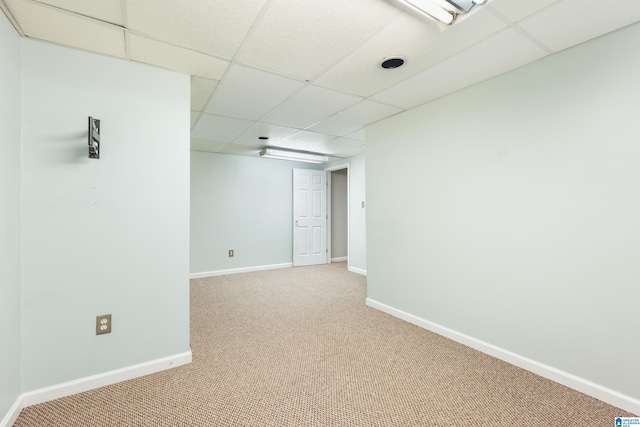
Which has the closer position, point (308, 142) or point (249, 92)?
point (249, 92)

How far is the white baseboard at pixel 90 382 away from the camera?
5.50 ft

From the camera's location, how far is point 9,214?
5.26 ft

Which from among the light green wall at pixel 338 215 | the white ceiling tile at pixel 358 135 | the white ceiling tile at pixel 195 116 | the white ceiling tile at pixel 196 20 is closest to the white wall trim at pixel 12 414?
the white ceiling tile at pixel 196 20

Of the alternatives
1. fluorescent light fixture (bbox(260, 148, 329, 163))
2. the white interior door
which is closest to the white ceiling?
fluorescent light fixture (bbox(260, 148, 329, 163))

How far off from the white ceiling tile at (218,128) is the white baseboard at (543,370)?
120 inches

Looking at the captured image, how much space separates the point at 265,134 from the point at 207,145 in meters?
1.24

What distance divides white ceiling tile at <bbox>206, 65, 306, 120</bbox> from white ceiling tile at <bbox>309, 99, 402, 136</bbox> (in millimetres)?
733

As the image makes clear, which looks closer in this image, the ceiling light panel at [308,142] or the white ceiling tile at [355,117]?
the white ceiling tile at [355,117]

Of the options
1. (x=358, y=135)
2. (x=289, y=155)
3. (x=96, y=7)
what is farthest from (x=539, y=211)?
(x=289, y=155)

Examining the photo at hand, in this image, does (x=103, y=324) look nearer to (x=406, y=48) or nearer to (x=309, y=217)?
(x=406, y=48)

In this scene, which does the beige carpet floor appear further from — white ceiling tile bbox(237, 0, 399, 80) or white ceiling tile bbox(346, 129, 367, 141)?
white ceiling tile bbox(346, 129, 367, 141)

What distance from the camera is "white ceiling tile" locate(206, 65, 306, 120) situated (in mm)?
2307

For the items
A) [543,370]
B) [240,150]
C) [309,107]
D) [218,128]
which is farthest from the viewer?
[240,150]

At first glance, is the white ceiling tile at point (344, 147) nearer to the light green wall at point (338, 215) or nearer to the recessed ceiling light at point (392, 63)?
the light green wall at point (338, 215)
